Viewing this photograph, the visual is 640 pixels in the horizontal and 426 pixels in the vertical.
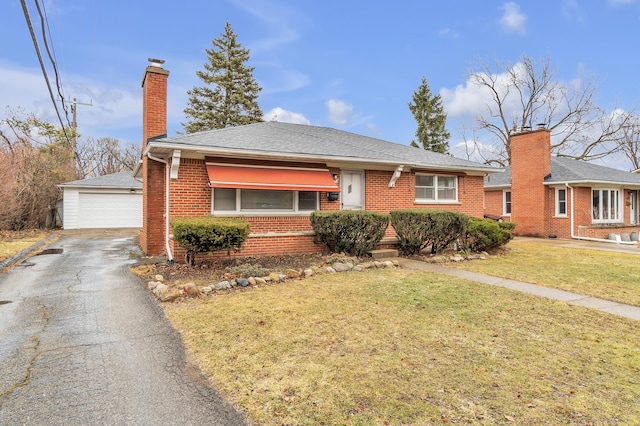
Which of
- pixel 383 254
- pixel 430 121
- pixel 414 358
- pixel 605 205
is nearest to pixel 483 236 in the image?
pixel 383 254

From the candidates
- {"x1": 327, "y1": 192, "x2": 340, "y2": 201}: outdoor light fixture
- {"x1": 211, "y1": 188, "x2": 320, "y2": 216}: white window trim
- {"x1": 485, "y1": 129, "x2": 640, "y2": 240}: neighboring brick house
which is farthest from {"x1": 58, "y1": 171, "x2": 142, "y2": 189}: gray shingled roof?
{"x1": 485, "y1": 129, "x2": 640, "y2": 240}: neighboring brick house

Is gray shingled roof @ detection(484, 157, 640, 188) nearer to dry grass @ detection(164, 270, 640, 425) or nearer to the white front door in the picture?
the white front door

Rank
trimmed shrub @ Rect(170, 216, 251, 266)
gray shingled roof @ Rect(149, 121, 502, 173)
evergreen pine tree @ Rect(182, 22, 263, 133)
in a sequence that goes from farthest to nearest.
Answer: evergreen pine tree @ Rect(182, 22, 263, 133) < gray shingled roof @ Rect(149, 121, 502, 173) < trimmed shrub @ Rect(170, 216, 251, 266)

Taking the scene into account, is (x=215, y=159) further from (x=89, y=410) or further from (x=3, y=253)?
(x=89, y=410)

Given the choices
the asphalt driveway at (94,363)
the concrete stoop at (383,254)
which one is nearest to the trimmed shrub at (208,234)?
the asphalt driveway at (94,363)

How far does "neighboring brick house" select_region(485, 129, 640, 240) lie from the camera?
17.6 meters

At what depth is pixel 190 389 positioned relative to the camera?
10.1 feet

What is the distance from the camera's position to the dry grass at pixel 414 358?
8.94 feet

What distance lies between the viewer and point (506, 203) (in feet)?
70.3

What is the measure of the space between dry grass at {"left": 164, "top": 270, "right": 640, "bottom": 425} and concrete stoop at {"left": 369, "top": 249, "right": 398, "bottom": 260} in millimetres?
4067

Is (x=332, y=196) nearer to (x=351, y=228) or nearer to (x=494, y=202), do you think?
(x=351, y=228)

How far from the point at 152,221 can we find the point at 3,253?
4.22m

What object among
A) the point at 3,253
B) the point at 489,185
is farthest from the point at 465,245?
the point at 3,253

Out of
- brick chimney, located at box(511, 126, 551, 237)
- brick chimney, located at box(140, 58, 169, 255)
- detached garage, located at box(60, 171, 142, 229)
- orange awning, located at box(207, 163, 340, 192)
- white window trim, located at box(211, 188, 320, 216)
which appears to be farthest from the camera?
detached garage, located at box(60, 171, 142, 229)
